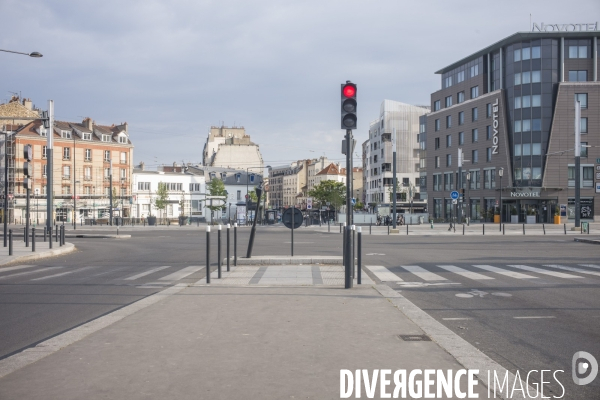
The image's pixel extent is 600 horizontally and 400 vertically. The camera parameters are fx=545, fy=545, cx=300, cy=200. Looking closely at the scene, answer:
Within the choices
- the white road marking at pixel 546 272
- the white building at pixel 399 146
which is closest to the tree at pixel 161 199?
the white building at pixel 399 146

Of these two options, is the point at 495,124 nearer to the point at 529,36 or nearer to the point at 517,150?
the point at 517,150

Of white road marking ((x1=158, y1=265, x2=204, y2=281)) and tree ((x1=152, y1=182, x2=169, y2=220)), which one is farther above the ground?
tree ((x1=152, y1=182, x2=169, y2=220))

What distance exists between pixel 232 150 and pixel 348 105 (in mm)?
101229

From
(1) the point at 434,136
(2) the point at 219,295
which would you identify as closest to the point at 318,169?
(1) the point at 434,136

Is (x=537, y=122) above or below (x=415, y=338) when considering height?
above

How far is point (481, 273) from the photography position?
14.2m

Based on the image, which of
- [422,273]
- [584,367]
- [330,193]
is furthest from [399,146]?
[584,367]

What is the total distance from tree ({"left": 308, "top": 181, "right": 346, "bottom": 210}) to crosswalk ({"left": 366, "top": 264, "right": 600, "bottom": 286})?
8642cm

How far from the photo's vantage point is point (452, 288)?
37.2 feet

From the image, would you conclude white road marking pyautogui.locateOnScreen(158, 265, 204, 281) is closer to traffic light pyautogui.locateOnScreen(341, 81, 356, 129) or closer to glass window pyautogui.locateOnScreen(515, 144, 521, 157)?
traffic light pyautogui.locateOnScreen(341, 81, 356, 129)

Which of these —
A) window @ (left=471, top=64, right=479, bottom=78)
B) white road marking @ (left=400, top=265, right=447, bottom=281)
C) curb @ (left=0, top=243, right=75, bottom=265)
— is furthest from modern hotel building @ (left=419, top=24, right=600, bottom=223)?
curb @ (left=0, top=243, right=75, bottom=265)

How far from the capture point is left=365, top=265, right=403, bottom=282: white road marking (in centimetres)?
1302

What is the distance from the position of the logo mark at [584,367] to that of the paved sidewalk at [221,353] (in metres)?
1.09

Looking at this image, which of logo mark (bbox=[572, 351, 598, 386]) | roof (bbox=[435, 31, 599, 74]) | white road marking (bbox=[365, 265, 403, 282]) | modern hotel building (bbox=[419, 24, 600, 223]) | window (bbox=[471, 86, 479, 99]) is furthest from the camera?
window (bbox=[471, 86, 479, 99])
